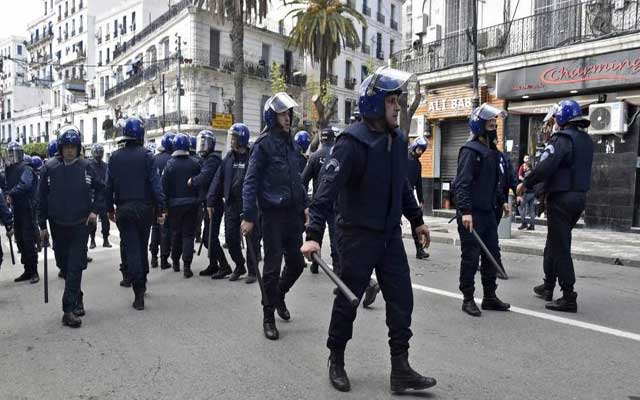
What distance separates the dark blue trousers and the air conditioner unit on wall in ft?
37.8

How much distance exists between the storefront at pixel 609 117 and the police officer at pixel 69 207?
32.8 ft

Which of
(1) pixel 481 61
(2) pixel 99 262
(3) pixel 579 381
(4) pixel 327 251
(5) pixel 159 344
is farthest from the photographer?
(1) pixel 481 61

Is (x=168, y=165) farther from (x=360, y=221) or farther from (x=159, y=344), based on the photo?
(x=360, y=221)

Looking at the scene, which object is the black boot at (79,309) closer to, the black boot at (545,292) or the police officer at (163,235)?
the police officer at (163,235)

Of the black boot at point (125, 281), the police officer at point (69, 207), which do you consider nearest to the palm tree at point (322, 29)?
the black boot at point (125, 281)

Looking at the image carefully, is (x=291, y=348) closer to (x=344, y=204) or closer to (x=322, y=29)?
(x=344, y=204)

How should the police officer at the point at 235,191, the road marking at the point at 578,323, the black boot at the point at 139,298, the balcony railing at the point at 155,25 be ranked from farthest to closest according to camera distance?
the balcony railing at the point at 155,25, the police officer at the point at 235,191, the black boot at the point at 139,298, the road marking at the point at 578,323

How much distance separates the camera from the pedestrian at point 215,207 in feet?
24.8

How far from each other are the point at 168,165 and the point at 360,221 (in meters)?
4.98

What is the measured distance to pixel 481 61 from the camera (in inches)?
655

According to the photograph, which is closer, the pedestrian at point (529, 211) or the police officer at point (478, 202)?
the police officer at point (478, 202)

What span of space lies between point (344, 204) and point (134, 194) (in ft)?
10.5

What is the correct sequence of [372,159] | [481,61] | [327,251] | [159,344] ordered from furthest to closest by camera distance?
[481,61], [327,251], [159,344], [372,159]

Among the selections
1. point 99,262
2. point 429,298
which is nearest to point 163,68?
point 99,262
